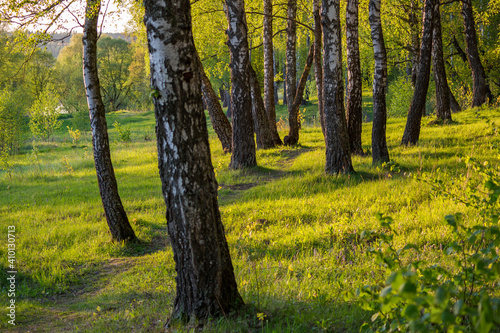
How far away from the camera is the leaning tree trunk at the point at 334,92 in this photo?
27.3ft

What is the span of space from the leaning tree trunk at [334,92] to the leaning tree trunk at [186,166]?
5.87 m

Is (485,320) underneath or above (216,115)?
underneath

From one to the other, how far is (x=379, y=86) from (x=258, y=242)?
5.75 m

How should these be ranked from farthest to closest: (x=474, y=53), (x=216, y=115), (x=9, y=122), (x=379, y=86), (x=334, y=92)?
1. (x=9, y=122)
2. (x=474, y=53)
3. (x=216, y=115)
4. (x=379, y=86)
5. (x=334, y=92)

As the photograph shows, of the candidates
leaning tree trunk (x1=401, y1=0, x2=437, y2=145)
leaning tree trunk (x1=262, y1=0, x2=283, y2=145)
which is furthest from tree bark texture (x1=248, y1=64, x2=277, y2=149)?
leaning tree trunk (x1=401, y1=0, x2=437, y2=145)

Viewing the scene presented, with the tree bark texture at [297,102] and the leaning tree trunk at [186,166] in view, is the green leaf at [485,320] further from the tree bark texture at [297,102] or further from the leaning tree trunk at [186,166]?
the tree bark texture at [297,102]

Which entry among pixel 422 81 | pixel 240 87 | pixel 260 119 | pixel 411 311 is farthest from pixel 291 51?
pixel 411 311

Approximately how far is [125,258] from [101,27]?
4282 millimetres

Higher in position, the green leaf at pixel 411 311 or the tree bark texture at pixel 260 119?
the tree bark texture at pixel 260 119

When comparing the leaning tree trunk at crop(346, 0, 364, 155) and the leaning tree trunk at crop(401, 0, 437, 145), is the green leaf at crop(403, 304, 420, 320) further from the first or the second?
the leaning tree trunk at crop(401, 0, 437, 145)

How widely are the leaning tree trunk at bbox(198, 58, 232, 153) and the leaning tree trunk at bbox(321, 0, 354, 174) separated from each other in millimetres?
5967

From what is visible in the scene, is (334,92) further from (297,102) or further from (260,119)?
(297,102)

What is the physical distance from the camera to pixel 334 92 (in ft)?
27.9

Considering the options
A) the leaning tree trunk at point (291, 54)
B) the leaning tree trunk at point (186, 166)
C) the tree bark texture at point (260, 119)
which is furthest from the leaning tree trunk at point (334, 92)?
the leaning tree trunk at point (186, 166)
